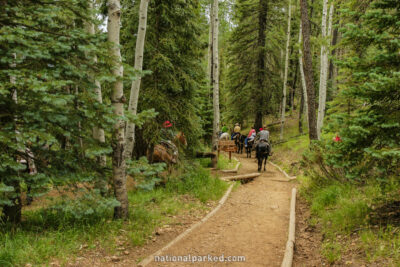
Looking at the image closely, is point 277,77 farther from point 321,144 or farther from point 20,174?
point 20,174

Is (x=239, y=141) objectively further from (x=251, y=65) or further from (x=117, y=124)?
(x=117, y=124)

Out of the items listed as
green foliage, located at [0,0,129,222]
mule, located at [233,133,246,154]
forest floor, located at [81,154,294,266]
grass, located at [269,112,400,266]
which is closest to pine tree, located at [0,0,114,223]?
green foliage, located at [0,0,129,222]

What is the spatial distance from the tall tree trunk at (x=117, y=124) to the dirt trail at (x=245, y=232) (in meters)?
1.60

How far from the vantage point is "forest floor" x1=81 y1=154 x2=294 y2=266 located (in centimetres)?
475

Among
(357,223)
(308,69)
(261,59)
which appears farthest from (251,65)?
(357,223)

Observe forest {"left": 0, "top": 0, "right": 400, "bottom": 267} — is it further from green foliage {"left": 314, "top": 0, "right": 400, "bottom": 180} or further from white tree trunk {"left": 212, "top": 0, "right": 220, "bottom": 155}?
white tree trunk {"left": 212, "top": 0, "right": 220, "bottom": 155}

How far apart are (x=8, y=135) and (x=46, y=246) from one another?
1934 mm

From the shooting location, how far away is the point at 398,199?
505 cm

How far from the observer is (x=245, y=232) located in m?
6.00

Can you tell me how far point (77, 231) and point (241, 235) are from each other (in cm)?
347

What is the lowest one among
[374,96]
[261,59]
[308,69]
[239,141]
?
[239,141]

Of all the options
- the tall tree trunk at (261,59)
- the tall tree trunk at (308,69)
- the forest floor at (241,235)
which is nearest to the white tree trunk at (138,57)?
the forest floor at (241,235)

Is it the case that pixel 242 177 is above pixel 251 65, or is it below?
below

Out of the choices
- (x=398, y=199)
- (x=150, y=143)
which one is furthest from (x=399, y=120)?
(x=150, y=143)
